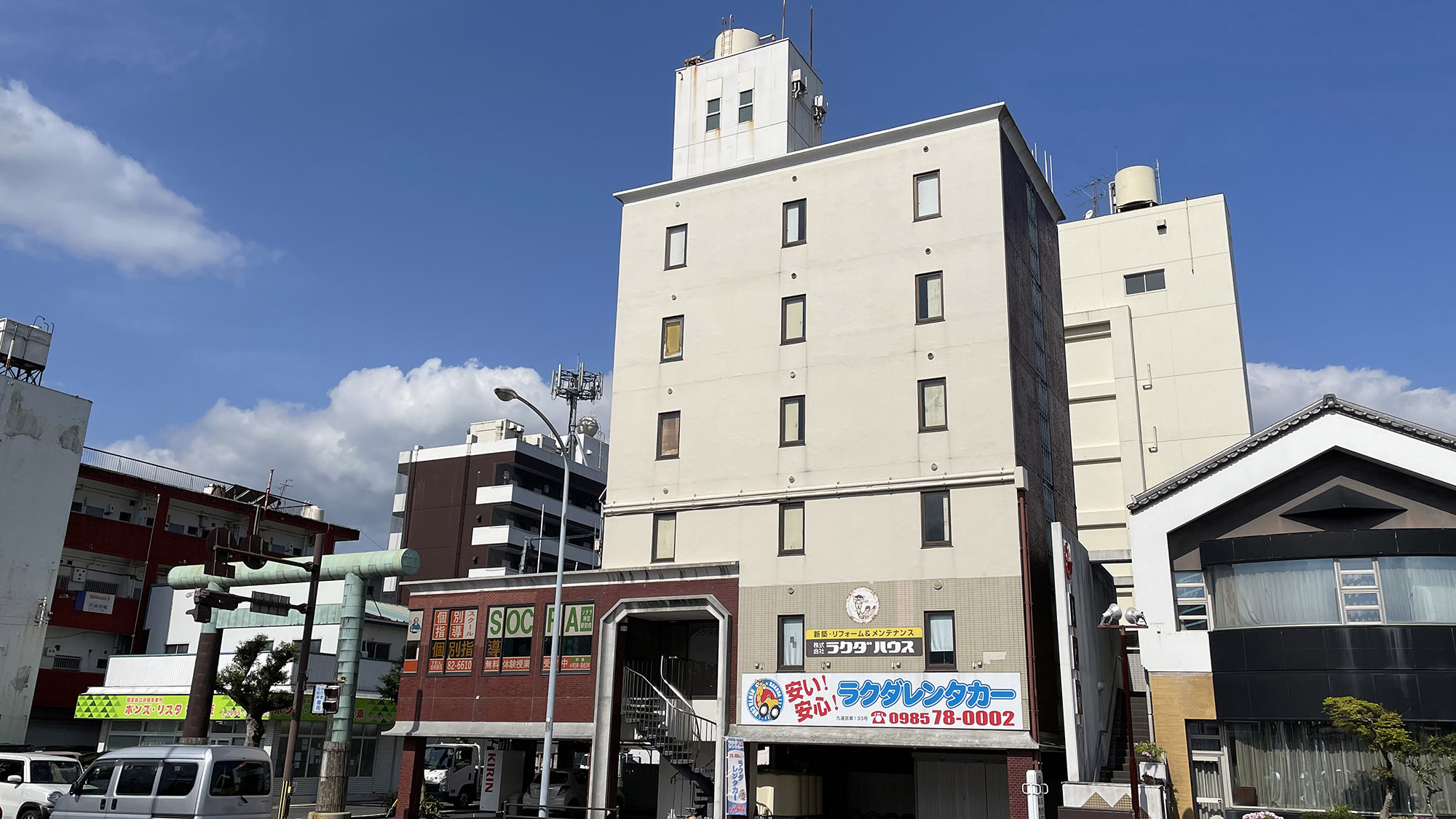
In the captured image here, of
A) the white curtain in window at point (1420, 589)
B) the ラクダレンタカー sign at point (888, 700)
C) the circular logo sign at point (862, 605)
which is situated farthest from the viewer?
the circular logo sign at point (862, 605)

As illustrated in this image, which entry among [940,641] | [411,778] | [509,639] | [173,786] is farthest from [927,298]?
[173,786]

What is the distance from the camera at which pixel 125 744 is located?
52.4m

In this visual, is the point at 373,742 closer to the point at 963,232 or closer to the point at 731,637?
the point at 731,637

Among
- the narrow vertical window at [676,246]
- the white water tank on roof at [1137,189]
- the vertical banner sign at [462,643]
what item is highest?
the white water tank on roof at [1137,189]

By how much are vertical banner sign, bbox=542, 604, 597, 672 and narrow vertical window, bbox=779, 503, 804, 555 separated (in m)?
6.61

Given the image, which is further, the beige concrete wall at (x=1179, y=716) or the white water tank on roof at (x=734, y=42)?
the white water tank on roof at (x=734, y=42)

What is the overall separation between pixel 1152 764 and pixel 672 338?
66.4 ft

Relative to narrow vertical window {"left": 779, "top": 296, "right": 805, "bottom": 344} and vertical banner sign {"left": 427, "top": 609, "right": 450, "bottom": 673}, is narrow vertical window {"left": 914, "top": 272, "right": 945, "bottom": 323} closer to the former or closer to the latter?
narrow vertical window {"left": 779, "top": 296, "right": 805, "bottom": 344}

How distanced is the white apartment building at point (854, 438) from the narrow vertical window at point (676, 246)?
0.33 feet

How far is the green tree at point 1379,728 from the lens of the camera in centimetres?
2458

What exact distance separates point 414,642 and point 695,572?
36.5 feet

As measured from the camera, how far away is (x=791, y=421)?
35.0 meters

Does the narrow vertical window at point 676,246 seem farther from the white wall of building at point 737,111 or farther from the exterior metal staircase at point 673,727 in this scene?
the exterior metal staircase at point 673,727

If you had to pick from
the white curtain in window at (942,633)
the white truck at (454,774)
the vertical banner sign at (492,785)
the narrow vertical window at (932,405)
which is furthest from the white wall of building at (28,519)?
the white curtain in window at (942,633)
